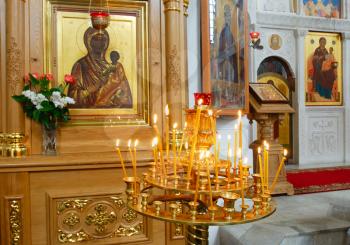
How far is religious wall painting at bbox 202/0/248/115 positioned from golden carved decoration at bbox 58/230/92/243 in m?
1.64

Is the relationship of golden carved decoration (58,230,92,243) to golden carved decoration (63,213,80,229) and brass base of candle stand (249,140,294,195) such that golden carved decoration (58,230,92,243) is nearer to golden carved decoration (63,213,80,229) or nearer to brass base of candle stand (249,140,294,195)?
golden carved decoration (63,213,80,229)

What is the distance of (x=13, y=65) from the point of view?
8.52 feet

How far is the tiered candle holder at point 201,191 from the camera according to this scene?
A: 43.4 inches

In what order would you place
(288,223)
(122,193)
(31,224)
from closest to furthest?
1. (31,224)
2. (122,193)
3. (288,223)

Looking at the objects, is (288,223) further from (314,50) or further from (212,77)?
(314,50)

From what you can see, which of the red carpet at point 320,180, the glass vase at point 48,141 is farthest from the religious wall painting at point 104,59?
the red carpet at point 320,180

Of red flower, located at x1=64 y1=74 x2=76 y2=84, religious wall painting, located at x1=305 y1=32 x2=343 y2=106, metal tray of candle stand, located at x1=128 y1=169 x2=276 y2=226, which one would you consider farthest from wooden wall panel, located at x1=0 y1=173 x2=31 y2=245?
religious wall painting, located at x1=305 y1=32 x2=343 y2=106

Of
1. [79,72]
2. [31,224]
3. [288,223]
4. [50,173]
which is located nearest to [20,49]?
[79,72]

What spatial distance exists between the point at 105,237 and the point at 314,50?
7.39 m

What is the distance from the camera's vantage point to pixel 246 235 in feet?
9.48

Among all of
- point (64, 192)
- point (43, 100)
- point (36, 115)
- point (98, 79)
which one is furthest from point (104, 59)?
point (64, 192)

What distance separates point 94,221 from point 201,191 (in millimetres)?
1655

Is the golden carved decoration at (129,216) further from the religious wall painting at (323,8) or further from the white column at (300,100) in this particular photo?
the religious wall painting at (323,8)

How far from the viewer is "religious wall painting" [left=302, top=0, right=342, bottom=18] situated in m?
8.55
